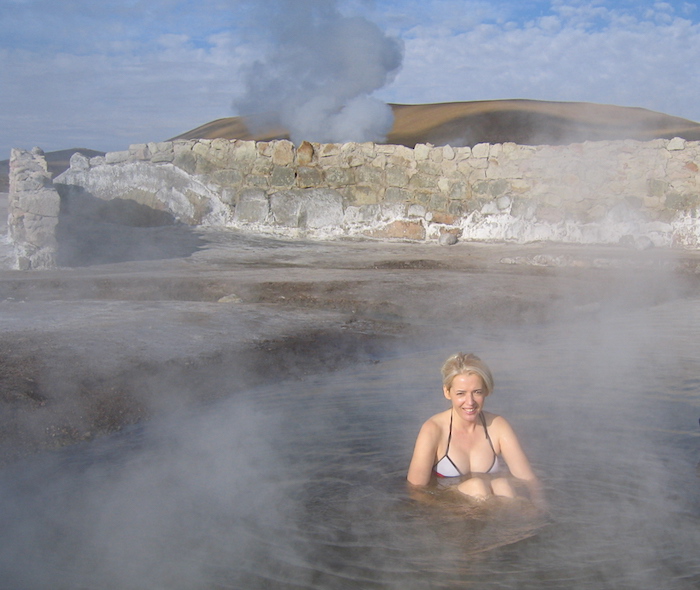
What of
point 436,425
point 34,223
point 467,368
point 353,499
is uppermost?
point 34,223

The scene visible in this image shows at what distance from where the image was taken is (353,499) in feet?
11.1

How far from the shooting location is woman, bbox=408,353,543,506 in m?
3.29

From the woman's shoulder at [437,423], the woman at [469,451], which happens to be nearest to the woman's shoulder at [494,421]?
the woman at [469,451]

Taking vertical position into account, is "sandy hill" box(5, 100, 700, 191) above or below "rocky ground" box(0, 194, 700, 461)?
above

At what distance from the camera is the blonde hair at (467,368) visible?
3.17 m

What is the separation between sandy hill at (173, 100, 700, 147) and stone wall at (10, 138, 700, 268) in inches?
712

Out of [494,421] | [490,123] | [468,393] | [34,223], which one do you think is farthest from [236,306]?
[490,123]

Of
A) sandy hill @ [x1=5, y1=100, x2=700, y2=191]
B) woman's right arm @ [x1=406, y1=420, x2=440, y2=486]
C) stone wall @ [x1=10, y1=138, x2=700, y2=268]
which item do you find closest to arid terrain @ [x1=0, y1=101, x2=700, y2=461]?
stone wall @ [x1=10, y1=138, x2=700, y2=268]

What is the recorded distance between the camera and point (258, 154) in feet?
38.1

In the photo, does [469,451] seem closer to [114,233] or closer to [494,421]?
[494,421]

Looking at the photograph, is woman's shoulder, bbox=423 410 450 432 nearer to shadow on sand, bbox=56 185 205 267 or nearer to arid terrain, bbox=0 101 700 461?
arid terrain, bbox=0 101 700 461

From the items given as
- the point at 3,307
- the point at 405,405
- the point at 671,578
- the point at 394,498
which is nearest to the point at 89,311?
the point at 3,307

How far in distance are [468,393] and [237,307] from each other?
3.42m

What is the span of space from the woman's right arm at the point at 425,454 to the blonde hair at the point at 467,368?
0.26 metres
